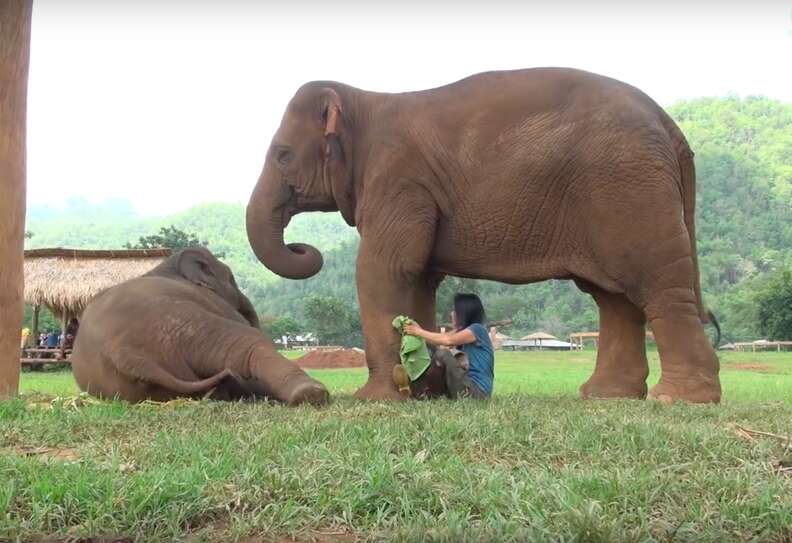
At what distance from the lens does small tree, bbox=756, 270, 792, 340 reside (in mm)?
29812

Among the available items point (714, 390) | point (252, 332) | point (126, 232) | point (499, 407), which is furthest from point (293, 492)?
point (126, 232)

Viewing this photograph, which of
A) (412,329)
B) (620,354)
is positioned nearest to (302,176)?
(412,329)

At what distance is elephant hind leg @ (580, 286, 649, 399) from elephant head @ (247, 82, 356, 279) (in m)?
2.09

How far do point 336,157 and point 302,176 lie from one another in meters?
0.38

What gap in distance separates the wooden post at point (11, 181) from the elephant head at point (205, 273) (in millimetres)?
932

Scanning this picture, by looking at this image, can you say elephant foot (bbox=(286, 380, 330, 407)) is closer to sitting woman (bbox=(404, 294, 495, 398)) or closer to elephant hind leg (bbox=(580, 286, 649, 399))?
sitting woman (bbox=(404, 294, 495, 398))

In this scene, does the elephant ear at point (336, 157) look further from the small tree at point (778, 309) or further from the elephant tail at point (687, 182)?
the small tree at point (778, 309)

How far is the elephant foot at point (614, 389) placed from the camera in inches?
229

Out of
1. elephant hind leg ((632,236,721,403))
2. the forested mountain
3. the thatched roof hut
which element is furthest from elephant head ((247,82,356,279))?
the forested mountain

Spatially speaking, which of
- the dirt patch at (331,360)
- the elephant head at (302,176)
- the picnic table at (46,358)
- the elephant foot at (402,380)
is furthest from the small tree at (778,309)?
the elephant foot at (402,380)

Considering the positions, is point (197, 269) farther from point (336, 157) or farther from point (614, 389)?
point (614, 389)

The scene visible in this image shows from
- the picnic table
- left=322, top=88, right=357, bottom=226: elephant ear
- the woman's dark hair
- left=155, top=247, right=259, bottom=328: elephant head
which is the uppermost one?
left=322, top=88, right=357, bottom=226: elephant ear

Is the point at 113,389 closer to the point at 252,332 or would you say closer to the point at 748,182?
the point at 252,332

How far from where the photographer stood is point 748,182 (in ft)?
256
